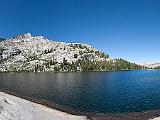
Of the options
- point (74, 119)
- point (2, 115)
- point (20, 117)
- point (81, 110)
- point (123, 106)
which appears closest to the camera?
point (2, 115)

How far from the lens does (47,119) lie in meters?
55.4

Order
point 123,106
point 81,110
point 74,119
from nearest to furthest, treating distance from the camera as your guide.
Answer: point 74,119 → point 81,110 → point 123,106

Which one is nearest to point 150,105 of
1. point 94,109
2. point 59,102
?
point 94,109

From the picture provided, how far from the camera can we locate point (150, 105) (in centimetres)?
8944

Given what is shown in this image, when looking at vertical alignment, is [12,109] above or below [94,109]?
above

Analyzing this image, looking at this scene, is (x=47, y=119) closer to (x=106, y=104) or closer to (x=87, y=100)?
(x=106, y=104)

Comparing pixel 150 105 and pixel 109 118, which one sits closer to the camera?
pixel 109 118

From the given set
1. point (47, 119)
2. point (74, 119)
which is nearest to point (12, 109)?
point (47, 119)

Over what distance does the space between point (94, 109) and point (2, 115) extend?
Answer: 45707 mm

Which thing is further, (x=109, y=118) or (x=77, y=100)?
(x=77, y=100)

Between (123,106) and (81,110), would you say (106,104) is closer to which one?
(123,106)

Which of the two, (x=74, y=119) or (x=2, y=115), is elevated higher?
(x=2, y=115)

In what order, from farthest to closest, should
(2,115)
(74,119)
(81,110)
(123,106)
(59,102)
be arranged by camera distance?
(59,102)
(123,106)
(81,110)
(74,119)
(2,115)

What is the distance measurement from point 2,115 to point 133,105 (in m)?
58.8
